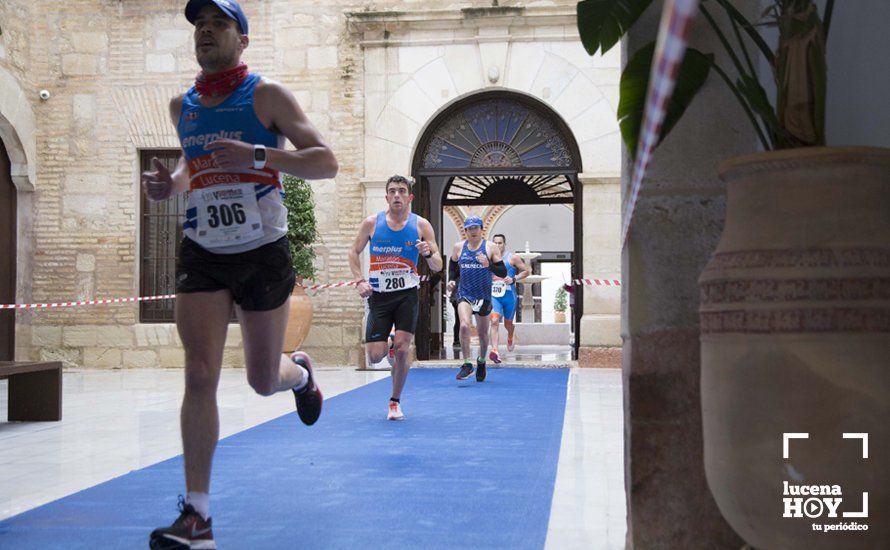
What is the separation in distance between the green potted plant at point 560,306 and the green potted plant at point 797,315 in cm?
2582

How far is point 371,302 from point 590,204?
20.5 ft

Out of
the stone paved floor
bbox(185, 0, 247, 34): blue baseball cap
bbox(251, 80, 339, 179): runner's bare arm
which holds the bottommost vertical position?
the stone paved floor

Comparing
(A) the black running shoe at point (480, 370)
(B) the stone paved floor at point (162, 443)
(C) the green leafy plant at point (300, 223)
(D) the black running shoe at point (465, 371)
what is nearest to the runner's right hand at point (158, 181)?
(B) the stone paved floor at point (162, 443)

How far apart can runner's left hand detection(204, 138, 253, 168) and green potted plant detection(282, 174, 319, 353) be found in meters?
8.96

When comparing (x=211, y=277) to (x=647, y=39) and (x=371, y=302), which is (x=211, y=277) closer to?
(x=647, y=39)

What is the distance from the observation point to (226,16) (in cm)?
343

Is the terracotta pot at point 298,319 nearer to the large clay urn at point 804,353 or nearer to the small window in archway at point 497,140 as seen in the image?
the small window in archway at point 497,140

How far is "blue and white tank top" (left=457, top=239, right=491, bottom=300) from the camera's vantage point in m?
11.5

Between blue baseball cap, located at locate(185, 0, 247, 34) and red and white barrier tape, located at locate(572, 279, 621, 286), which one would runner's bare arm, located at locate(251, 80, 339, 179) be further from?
red and white barrier tape, located at locate(572, 279, 621, 286)

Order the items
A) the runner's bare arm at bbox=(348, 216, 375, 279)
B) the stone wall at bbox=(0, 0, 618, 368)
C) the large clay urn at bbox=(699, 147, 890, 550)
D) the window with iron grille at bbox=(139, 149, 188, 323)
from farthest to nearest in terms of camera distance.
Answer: the window with iron grille at bbox=(139, 149, 188, 323)
the stone wall at bbox=(0, 0, 618, 368)
the runner's bare arm at bbox=(348, 216, 375, 279)
the large clay urn at bbox=(699, 147, 890, 550)

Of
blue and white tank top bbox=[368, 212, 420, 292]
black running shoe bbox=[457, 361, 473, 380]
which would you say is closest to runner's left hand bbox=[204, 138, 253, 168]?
blue and white tank top bbox=[368, 212, 420, 292]

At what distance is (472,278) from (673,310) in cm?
864

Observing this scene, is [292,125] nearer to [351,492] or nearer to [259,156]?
[259,156]

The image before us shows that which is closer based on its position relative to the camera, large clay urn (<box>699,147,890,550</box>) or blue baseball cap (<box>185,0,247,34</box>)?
large clay urn (<box>699,147,890,550</box>)
